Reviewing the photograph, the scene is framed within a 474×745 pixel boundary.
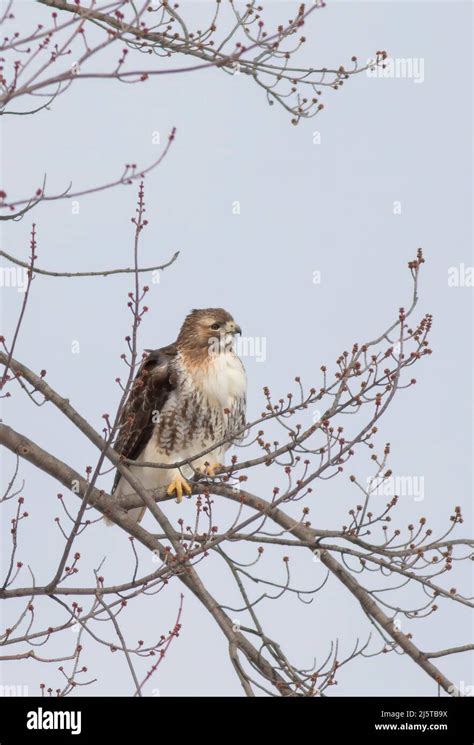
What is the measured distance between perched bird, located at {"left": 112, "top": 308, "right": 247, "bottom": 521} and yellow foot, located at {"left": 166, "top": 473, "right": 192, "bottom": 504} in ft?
1.33

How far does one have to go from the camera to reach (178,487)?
29.6 ft

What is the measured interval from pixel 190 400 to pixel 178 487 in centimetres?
94

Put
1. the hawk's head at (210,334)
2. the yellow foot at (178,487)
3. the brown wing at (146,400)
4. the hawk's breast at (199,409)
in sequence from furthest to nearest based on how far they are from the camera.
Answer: the hawk's head at (210,334) < the brown wing at (146,400) < the hawk's breast at (199,409) < the yellow foot at (178,487)

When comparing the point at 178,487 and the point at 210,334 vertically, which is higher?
the point at 210,334

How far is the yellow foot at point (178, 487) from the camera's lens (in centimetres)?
899
